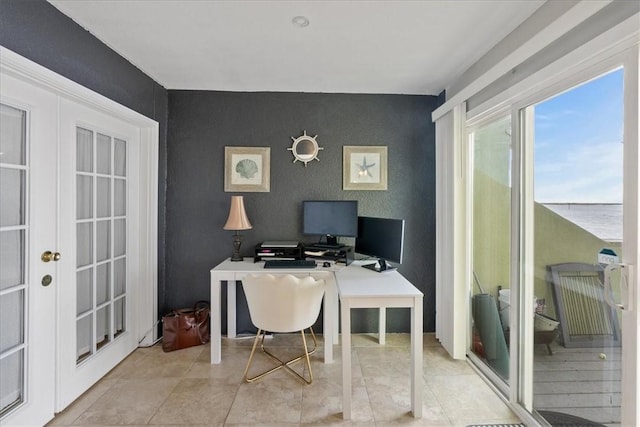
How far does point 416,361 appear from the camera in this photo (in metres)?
1.89

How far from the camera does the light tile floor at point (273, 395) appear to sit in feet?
6.12

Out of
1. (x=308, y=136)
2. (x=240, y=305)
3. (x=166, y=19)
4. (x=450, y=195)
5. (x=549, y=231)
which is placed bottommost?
(x=240, y=305)

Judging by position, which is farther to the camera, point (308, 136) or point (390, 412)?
point (308, 136)

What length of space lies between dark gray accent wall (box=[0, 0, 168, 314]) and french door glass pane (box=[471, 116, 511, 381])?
2.81 metres

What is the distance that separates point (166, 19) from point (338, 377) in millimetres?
2675

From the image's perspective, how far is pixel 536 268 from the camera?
1852mm

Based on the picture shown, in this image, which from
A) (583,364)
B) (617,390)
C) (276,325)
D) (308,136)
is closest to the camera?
(617,390)

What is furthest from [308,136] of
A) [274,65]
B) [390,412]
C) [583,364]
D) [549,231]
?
[583,364]

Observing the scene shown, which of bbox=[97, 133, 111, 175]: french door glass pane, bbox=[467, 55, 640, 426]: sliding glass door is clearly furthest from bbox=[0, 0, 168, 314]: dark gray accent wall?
bbox=[467, 55, 640, 426]: sliding glass door

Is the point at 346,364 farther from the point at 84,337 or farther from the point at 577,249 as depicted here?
the point at 84,337

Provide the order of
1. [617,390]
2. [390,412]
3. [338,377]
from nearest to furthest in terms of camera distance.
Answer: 1. [617,390]
2. [390,412]
3. [338,377]

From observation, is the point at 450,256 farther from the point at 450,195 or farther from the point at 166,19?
the point at 166,19

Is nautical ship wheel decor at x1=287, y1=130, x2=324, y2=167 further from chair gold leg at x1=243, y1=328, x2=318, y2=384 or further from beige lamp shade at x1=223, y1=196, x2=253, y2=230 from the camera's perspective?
chair gold leg at x1=243, y1=328, x2=318, y2=384

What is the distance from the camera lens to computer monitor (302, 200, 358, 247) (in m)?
2.78
